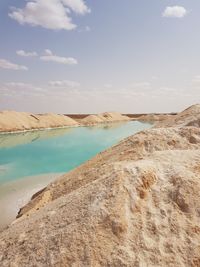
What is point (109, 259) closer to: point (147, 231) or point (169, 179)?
point (147, 231)

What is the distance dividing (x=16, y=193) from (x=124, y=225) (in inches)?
400

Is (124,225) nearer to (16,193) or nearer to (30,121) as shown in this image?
(16,193)

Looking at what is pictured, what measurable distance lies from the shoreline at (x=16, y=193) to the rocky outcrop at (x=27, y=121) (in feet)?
112

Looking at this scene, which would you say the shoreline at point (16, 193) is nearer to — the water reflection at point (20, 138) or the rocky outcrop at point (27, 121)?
the water reflection at point (20, 138)

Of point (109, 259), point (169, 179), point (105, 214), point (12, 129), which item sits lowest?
point (12, 129)

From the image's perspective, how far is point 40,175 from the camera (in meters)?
18.2

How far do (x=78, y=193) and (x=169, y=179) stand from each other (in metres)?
1.66

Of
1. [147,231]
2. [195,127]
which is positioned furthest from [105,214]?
[195,127]

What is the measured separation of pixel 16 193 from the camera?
1427 cm

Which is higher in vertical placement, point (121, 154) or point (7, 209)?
point (121, 154)

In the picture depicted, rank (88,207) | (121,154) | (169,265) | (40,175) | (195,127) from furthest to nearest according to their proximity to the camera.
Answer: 1. (40,175)
2. (195,127)
3. (121,154)
4. (88,207)
5. (169,265)

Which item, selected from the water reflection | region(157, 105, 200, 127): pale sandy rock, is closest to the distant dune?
the water reflection

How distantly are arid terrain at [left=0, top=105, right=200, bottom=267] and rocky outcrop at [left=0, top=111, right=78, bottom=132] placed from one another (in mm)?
45640

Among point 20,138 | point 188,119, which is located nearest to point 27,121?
point 20,138
